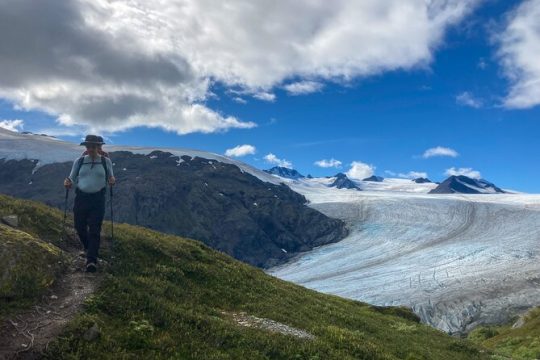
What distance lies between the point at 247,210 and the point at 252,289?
526ft

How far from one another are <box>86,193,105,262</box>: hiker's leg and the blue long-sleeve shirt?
0.88ft

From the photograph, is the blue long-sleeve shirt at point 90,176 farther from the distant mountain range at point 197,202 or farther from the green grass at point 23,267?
the distant mountain range at point 197,202

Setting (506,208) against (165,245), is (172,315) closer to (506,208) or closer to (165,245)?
(165,245)

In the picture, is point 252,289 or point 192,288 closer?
point 192,288

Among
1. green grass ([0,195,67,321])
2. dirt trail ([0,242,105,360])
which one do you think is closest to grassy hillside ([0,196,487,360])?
green grass ([0,195,67,321])

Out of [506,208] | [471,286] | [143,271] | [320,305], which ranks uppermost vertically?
[506,208]

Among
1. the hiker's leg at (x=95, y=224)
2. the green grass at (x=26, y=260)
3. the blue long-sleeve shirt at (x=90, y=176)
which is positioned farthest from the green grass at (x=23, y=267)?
the blue long-sleeve shirt at (x=90, y=176)

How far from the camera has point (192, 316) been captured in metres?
11.4

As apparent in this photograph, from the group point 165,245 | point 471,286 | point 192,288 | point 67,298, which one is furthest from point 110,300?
point 471,286

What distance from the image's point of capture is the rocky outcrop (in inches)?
6161

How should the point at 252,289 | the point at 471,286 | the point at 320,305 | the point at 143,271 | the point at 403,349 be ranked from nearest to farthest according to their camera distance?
the point at 143,271
the point at 403,349
the point at 252,289
the point at 320,305
the point at 471,286

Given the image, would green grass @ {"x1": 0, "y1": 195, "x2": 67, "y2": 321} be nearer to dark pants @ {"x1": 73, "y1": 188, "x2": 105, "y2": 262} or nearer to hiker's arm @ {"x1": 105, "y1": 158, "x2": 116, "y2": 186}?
dark pants @ {"x1": 73, "y1": 188, "x2": 105, "y2": 262}

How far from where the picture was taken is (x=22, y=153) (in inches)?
7210

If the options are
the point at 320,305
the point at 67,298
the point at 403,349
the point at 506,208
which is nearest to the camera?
the point at 67,298
